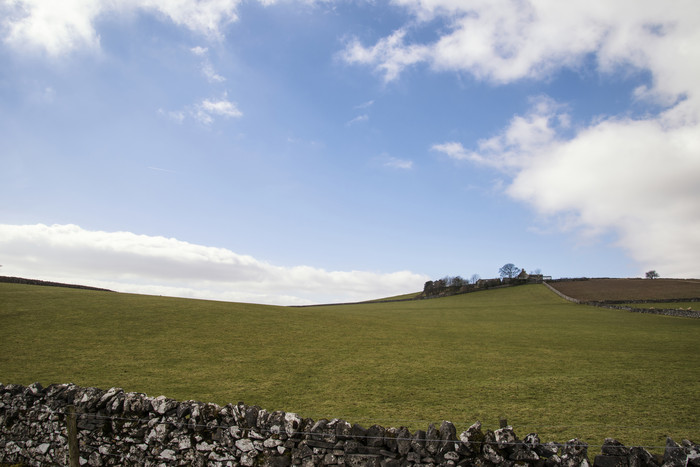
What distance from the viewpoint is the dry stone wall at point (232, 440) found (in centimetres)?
590

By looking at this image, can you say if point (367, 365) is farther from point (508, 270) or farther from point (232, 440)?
point (508, 270)

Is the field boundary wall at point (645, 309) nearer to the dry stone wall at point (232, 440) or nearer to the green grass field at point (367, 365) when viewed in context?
the green grass field at point (367, 365)

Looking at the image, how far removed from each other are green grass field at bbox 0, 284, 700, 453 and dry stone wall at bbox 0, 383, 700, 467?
4.15m

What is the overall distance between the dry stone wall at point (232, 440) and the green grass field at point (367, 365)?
13.6ft

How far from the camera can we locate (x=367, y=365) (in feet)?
59.3

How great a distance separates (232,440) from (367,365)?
1154 centimetres

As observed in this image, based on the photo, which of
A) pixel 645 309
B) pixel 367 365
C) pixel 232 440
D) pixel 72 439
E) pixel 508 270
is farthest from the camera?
pixel 508 270

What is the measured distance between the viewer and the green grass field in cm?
1162

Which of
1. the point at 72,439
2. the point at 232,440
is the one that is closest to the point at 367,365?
the point at 232,440

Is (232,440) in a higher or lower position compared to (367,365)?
higher

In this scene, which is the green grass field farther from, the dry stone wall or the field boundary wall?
the field boundary wall

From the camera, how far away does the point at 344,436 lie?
6.57m

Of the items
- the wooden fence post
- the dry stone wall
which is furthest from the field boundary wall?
the wooden fence post

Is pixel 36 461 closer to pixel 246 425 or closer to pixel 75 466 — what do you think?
pixel 75 466
